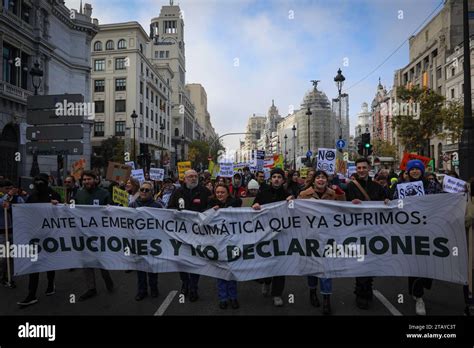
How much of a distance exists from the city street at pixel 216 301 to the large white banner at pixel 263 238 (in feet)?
1.60

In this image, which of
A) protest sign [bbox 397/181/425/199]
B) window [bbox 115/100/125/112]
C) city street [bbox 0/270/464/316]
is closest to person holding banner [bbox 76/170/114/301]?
city street [bbox 0/270/464/316]

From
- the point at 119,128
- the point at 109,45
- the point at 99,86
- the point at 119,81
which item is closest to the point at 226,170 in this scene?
the point at 119,128

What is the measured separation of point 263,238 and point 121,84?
196ft

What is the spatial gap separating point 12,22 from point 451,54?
47.7m

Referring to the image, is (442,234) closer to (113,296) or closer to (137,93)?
(113,296)

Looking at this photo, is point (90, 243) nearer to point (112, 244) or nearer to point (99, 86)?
point (112, 244)

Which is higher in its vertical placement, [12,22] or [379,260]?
[12,22]

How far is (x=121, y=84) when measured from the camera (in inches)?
2335

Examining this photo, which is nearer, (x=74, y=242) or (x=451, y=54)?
(x=74, y=242)

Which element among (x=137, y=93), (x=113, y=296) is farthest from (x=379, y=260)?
(x=137, y=93)

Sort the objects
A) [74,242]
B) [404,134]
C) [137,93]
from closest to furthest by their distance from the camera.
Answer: [74,242] < [404,134] < [137,93]

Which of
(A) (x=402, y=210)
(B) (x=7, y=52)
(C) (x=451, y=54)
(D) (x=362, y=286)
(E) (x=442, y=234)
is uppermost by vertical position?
(C) (x=451, y=54)

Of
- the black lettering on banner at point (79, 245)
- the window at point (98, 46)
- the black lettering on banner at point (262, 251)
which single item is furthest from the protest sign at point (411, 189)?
the window at point (98, 46)
